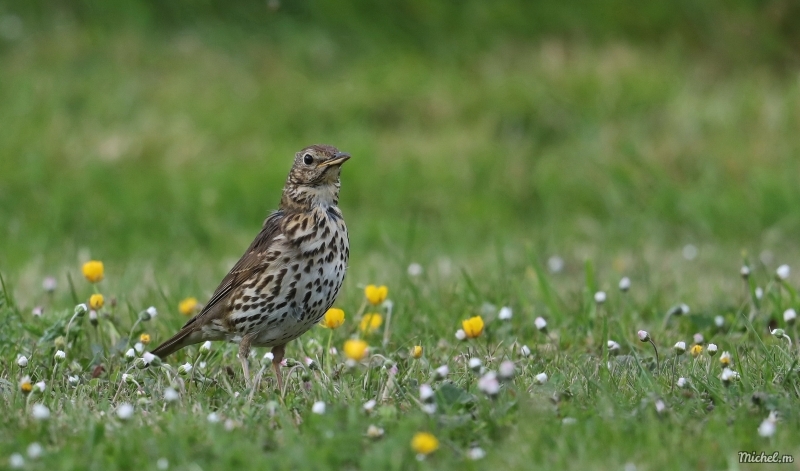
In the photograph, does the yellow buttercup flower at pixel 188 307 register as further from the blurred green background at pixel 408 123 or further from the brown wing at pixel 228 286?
Result: the blurred green background at pixel 408 123

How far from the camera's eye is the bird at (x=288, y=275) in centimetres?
514

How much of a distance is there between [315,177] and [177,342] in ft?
3.28

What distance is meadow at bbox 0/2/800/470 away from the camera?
3.97m

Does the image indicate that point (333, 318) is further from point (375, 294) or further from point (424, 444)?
point (424, 444)

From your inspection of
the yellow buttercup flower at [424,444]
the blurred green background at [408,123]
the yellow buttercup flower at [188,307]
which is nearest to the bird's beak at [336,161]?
the yellow buttercup flower at [188,307]

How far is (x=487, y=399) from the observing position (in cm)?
413

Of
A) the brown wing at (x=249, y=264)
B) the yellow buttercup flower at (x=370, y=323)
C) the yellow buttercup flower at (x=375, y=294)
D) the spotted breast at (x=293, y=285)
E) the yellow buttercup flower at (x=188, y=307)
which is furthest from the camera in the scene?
the yellow buttercup flower at (x=188, y=307)

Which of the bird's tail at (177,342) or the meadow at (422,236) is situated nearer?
the meadow at (422,236)

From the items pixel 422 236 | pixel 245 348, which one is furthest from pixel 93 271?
pixel 422 236

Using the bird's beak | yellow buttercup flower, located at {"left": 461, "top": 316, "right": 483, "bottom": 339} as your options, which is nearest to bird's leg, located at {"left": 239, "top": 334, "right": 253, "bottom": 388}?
the bird's beak

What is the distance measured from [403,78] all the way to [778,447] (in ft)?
28.2

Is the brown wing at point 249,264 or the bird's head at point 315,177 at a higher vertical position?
the bird's head at point 315,177

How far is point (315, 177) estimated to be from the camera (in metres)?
5.45

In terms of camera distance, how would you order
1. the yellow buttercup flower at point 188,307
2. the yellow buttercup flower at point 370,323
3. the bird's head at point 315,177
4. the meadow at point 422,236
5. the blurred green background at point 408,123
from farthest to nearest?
the blurred green background at point 408,123, the yellow buttercup flower at point 188,307, the yellow buttercup flower at point 370,323, the bird's head at point 315,177, the meadow at point 422,236
